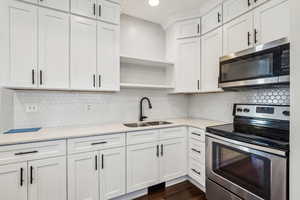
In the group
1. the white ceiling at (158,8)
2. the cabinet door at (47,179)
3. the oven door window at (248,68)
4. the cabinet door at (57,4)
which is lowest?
the cabinet door at (47,179)

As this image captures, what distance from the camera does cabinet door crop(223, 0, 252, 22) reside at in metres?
1.79

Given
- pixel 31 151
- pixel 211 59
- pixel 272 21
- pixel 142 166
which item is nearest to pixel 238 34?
pixel 272 21

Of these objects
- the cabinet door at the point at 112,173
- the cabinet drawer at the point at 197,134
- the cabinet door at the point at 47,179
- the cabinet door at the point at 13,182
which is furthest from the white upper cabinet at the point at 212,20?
the cabinet door at the point at 13,182

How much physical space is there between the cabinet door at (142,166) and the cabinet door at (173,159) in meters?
0.10

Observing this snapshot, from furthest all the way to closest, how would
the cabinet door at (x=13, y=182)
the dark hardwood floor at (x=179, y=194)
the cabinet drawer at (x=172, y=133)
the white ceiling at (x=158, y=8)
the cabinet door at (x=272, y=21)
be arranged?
the white ceiling at (x=158, y=8) < the cabinet drawer at (x=172, y=133) < the dark hardwood floor at (x=179, y=194) < the cabinet door at (x=272, y=21) < the cabinet door at (x=13, y=182)

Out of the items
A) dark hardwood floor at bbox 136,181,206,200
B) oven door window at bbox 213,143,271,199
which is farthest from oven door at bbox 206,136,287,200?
dark hardwood floor at bbox 136,181,206,200

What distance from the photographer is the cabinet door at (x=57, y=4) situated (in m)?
1.67

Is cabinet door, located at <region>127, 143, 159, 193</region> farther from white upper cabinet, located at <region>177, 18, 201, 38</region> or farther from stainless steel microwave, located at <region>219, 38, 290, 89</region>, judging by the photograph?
white upper cabinet, located at <region>177, 18, 201, 38</region>

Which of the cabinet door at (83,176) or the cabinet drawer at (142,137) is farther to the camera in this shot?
the cabinet drawer at (142,137)

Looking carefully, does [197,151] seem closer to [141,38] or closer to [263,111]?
[263,111]

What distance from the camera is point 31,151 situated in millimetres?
1401

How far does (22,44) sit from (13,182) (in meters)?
1.37

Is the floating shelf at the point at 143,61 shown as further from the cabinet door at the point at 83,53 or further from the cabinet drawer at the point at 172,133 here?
the cabinet drawer at the point at 172,133

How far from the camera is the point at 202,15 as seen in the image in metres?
2.38
